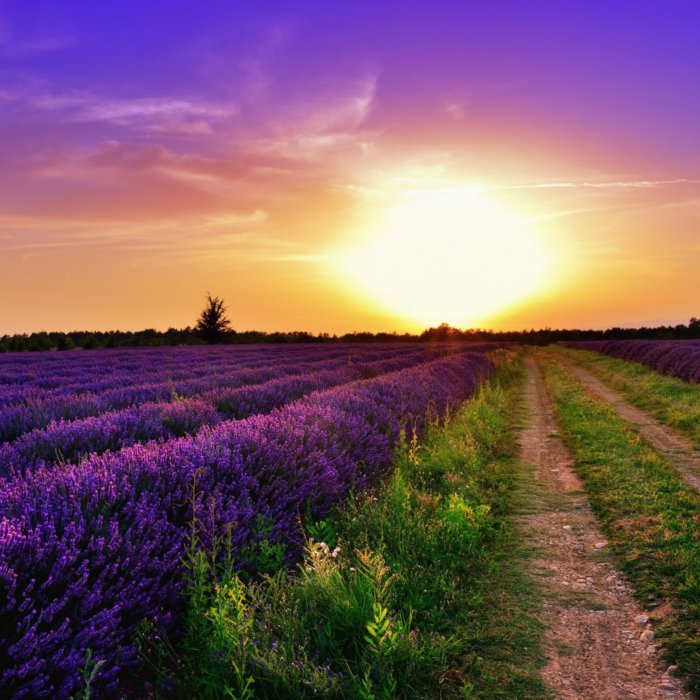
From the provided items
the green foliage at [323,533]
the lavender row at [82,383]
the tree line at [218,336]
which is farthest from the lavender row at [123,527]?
the tree line at [218,336]

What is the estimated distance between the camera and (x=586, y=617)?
417 centimetres

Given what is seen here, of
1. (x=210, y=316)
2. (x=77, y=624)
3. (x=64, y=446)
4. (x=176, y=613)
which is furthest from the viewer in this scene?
(x=210, y=316)

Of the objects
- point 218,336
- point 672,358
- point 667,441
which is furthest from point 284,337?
point 667,441

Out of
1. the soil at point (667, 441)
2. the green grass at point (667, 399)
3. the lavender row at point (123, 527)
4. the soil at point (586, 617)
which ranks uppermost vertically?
the lavender row at point (123, 527)

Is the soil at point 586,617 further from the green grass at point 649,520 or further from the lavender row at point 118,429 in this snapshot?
the lavender row at point 118,429

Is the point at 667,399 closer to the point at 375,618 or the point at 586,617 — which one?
the point at 586,617

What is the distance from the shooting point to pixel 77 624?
271 centimetres

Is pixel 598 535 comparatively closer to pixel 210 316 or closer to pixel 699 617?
pixel 699 617

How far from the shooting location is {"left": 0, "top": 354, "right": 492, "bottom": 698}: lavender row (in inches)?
98.9

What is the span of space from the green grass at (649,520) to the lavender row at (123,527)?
2.76 metres

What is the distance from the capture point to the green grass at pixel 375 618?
2920 millimetres

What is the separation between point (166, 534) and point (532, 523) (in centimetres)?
441

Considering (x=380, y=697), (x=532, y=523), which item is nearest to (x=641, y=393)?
(x=532, y=523)

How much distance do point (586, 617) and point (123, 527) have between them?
335cm
